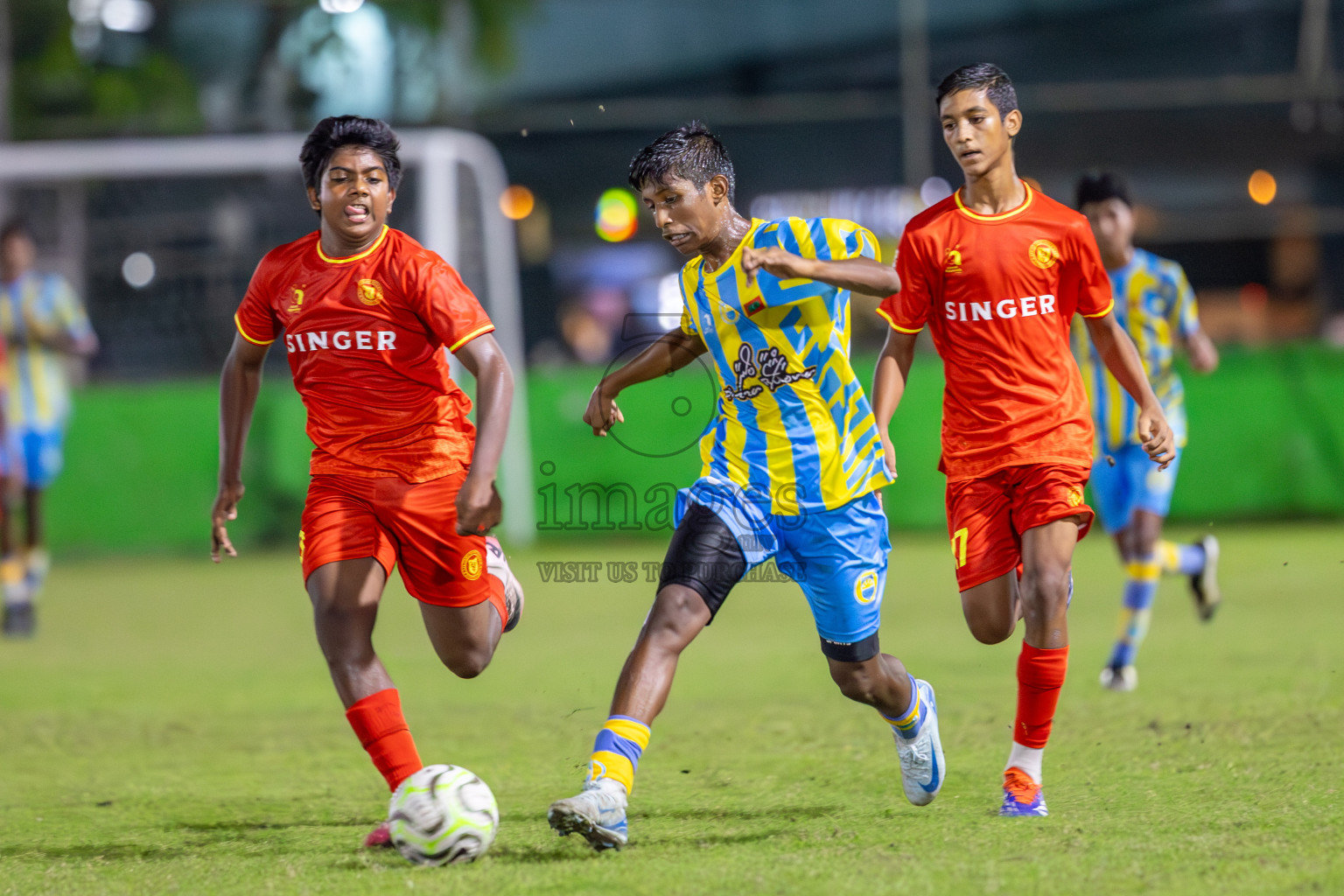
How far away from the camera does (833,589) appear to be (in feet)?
15.3

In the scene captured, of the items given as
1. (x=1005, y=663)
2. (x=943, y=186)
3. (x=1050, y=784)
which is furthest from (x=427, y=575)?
(x=943, y=186)

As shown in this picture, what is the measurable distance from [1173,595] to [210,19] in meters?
13.6

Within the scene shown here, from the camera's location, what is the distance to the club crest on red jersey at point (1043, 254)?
193 inches

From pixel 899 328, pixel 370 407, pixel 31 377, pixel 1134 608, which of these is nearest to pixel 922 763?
pixel 899 328

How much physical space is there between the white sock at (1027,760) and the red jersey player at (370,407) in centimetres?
170

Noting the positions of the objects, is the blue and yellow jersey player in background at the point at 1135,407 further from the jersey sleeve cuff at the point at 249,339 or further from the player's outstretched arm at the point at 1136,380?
the jersey sleeve cuff at the point at 249,339

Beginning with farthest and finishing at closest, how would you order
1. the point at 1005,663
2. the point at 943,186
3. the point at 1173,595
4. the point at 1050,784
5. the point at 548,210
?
the point at 548,210
the point at 943,186
the point at 1173,595
the point at 1005,663
the point at 1050,784

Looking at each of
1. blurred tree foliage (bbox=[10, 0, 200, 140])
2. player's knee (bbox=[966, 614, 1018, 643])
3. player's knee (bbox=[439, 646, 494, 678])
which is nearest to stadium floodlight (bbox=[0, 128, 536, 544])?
blurred tree foliage (bbox=[10, 0, 200, 140])

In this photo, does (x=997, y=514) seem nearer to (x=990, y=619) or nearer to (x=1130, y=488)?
(x=990, y=619)

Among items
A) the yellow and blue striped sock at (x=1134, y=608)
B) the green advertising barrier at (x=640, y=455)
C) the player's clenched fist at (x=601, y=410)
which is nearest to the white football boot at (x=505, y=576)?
the player's clenched fist at (x=601, y=410)

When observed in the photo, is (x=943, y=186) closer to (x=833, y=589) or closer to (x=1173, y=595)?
(x=1173, y=595)

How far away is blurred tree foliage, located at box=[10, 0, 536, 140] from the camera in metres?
18.8

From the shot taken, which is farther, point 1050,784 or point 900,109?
point 900,109

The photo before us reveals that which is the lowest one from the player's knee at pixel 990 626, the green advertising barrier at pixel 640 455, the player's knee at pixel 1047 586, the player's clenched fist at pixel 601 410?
the green advertising barrier at pixel 640 455
